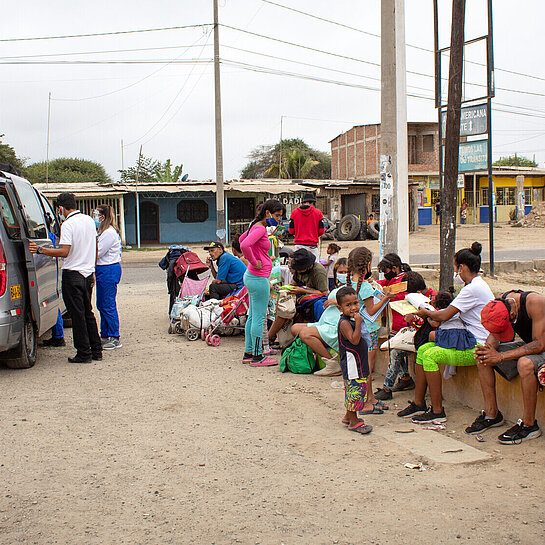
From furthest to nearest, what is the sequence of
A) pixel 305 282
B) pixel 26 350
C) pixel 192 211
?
pixel 192 211 → pixel 305 282 → pixel 26 350

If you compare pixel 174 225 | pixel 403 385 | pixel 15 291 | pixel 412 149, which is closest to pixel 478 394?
pixel 403 385

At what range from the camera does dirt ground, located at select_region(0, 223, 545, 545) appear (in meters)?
3.30

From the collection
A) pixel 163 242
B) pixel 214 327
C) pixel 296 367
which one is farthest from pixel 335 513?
pixel 163 242

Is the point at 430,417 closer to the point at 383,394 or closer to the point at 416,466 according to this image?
the point at 383,394

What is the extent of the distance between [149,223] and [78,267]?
25.0m

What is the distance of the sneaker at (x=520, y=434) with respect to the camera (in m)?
4.48

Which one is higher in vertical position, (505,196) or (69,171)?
(69,171)

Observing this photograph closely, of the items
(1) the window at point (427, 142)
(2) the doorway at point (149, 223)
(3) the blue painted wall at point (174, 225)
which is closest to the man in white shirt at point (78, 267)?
(3) the blue painted wall at point (174, 225)

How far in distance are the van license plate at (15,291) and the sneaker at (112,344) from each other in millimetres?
1738

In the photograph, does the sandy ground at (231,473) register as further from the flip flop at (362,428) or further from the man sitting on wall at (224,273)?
the man sitting on wall at (224,273)

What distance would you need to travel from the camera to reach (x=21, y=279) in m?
6.55

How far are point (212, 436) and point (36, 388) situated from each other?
2.28 m

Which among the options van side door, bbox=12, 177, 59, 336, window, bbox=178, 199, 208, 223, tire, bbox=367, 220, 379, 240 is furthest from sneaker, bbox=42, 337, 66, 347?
tire, bbox=367, 220, 379, 240

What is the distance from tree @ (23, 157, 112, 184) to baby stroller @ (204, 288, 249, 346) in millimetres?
48209
